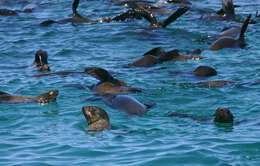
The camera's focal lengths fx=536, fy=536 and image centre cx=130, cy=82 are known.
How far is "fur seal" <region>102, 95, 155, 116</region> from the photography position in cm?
713

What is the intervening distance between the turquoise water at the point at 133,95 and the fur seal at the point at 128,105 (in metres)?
0.10

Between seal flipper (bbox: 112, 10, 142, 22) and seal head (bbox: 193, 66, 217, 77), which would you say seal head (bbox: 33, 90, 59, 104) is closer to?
seal head (bbox: 193, 66, 217, 77)

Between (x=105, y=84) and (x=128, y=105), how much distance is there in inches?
48.4

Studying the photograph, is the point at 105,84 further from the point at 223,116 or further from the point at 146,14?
the point at 146,14

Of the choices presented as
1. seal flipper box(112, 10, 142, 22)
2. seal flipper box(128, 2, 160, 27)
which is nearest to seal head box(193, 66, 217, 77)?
seal flipper box(128, 2, 160, 27)

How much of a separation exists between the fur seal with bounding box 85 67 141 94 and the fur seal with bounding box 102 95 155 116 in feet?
2.05

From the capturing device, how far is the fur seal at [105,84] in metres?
Answer: 8.24

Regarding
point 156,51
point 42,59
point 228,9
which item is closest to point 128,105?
point 42,59

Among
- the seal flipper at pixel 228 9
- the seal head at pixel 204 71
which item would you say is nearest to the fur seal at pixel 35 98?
the seal head at pixel 204 71

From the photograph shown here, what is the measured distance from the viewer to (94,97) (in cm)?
802

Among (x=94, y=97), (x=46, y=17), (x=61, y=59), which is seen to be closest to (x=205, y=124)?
(x=94, y=97)

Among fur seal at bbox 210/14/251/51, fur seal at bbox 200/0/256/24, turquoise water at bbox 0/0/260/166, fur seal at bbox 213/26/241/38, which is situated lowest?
turquoise water at bbox 0/0/260/166

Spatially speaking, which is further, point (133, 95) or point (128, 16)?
point (128, 16)

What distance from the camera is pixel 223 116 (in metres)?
6.66
